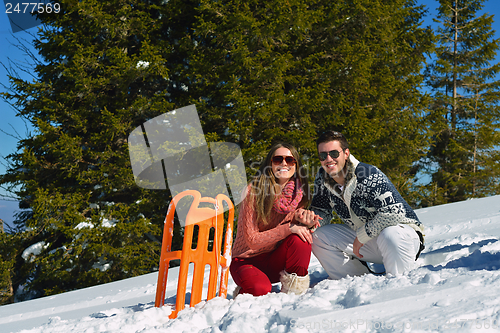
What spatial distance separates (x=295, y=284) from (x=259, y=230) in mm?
473

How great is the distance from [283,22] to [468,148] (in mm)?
10271

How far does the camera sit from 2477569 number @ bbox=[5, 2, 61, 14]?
289 inches

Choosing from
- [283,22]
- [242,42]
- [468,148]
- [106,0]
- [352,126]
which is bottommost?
[468,148]

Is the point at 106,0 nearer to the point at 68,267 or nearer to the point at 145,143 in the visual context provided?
the point at 145,143

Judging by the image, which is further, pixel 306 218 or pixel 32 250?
pixel 32 250

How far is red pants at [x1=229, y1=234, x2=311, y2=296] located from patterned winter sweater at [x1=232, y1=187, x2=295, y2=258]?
0.07m

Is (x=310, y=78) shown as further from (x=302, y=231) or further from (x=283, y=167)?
(x=302, y=231)

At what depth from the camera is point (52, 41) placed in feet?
23.6

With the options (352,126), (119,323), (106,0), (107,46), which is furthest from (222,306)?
(106,0)

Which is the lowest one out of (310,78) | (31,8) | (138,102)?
(138,102)

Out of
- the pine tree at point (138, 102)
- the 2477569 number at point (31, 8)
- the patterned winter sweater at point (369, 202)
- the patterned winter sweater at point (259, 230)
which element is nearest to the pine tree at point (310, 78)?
the pine tree at point (138, 102)

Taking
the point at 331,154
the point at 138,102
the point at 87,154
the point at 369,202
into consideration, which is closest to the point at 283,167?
the point at 331,154

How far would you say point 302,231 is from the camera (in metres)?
2.46

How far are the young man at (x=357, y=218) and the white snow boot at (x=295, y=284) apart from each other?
0.40 meters
